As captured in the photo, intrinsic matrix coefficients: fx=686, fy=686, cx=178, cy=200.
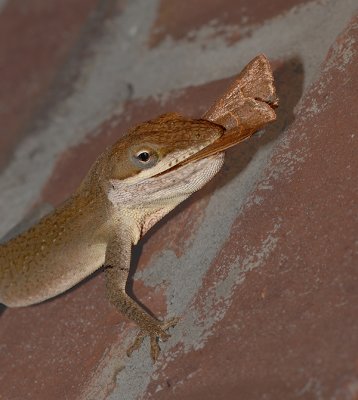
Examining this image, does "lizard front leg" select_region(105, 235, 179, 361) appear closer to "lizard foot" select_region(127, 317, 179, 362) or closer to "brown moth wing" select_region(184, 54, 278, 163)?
"lizard foot" select_region(127, 317, 179, 362)

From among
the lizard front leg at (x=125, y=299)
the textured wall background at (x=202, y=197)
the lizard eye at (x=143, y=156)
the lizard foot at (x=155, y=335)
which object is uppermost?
the lizard eye at (x=143, y=156)

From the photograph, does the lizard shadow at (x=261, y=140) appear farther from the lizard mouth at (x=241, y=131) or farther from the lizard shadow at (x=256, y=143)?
the lizard mouth at (x=241, y=131)

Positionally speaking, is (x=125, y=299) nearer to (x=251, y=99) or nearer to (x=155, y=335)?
(x=155, y=335)

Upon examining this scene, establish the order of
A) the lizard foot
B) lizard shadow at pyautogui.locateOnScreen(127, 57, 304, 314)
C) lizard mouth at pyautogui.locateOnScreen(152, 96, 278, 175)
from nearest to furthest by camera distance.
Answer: the lizard foot, lizard mouth at pyautogui.locateOnScreen(152, 96, 278, 175), lizard shadow at pyautogui.locateOnScreen(127, 57, 304, 314)

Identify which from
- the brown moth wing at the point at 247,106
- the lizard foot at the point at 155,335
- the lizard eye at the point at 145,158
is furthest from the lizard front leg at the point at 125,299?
the brown moth wing at the point at 247,106

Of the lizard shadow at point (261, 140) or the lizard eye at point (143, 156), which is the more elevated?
the lizard eye at point (143, 156)

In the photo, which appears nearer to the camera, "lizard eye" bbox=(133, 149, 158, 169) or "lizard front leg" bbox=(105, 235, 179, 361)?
"lizard front leg" bbox=(105, 235, 179, 361)

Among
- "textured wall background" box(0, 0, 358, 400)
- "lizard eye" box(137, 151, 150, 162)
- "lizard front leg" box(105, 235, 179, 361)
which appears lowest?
"lizard front leg" box(105, 235, 179, 361)

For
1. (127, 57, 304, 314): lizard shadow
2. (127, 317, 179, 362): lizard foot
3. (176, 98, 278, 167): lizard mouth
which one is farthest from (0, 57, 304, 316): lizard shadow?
(127, 317, 179, 362): lizard foot
